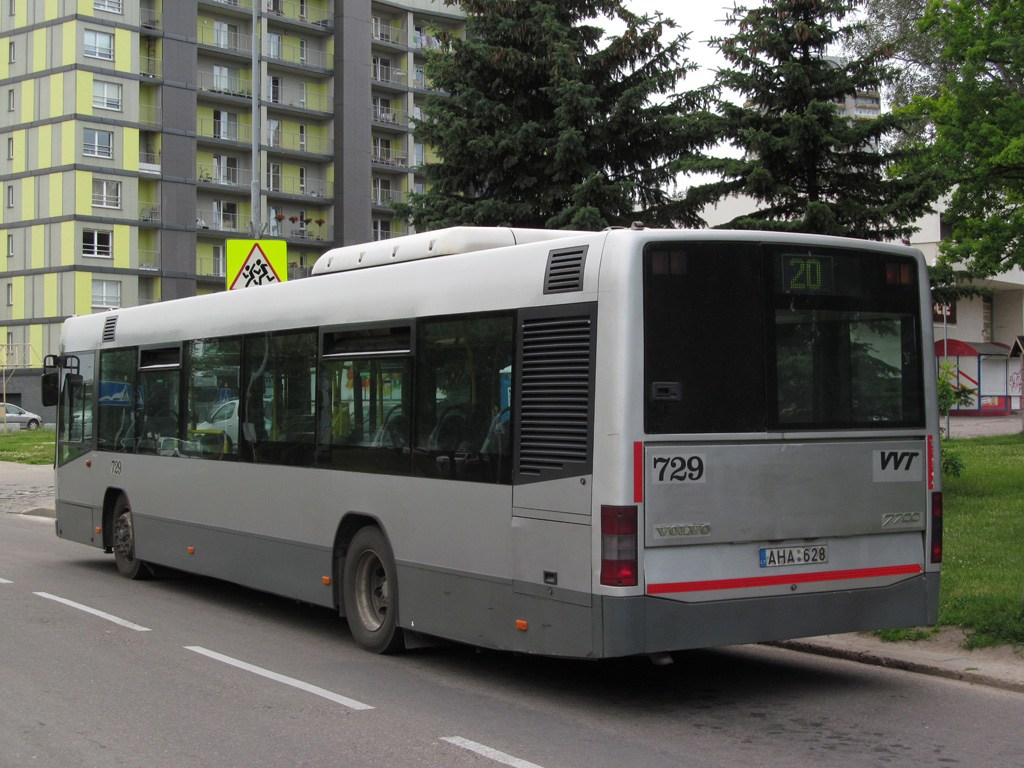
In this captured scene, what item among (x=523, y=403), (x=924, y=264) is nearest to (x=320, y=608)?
(x=523, y=403)

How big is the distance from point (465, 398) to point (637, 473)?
1623 millimetres

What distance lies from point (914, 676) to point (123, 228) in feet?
209

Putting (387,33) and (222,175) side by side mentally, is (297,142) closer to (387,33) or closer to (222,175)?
(222,175)

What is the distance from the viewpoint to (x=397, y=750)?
6.06 m

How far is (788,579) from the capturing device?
701 centimetres

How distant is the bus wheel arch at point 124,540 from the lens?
41.8 ft

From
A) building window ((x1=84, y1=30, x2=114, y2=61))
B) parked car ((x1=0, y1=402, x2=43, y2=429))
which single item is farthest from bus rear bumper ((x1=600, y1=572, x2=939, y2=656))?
building window ((x1=84, y1=30, x2=114, y2=61))

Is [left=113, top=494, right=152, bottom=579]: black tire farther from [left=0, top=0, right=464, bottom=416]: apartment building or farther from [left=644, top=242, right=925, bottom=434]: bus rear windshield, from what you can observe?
[left=0, top=0, right=464, bottom=416]: apartment building

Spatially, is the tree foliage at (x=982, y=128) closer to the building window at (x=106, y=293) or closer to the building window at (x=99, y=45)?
the building window at (x=106, y=293)

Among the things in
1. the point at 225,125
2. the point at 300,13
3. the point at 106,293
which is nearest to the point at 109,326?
the point at 106,293

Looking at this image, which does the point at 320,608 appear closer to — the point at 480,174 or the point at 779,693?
the point at 779,693

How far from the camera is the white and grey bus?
669 cm

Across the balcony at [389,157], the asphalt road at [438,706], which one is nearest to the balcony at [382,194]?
the balcony at [389,157]

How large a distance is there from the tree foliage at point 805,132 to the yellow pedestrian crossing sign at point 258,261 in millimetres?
6048
